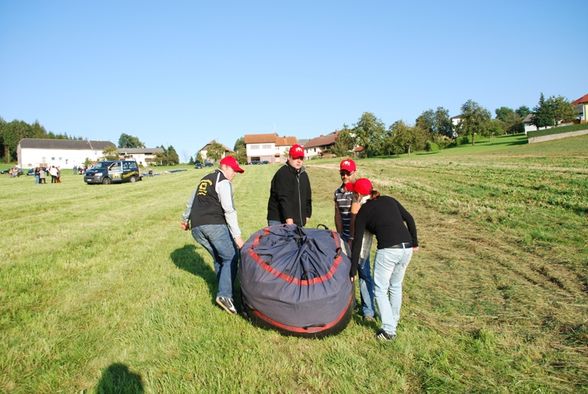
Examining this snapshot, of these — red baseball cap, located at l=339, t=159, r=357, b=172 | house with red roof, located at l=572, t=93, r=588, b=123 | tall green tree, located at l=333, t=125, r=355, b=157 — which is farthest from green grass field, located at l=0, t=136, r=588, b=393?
house with red roof, located at l=572, t=93, r=588, b=123

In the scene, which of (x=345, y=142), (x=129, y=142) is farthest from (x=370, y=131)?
(x=129, y=142)

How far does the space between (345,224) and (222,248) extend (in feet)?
5.76

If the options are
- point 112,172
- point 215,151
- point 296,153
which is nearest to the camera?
point 296,153

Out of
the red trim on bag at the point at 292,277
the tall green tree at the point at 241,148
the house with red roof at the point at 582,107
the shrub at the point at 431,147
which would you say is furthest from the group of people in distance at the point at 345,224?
the house with red roof at the point at 582,107

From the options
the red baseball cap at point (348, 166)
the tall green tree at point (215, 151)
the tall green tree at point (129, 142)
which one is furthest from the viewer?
the tall green tree at point (129, 142)

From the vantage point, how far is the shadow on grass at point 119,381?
349 cm

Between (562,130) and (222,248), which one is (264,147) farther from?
(222,248)

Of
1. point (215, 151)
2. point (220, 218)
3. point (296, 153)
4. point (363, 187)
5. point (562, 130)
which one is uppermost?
point (215, 151)

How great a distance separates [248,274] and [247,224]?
23.9 feet

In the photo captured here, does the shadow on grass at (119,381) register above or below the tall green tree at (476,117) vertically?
below

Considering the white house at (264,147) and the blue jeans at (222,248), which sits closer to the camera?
the blue jeans at (222,248)

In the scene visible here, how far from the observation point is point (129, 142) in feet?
585

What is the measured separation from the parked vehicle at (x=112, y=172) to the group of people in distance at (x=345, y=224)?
28259 millimetres

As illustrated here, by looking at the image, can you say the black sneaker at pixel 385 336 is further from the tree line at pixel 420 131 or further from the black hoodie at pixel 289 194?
the tree line at pixel 420 131
